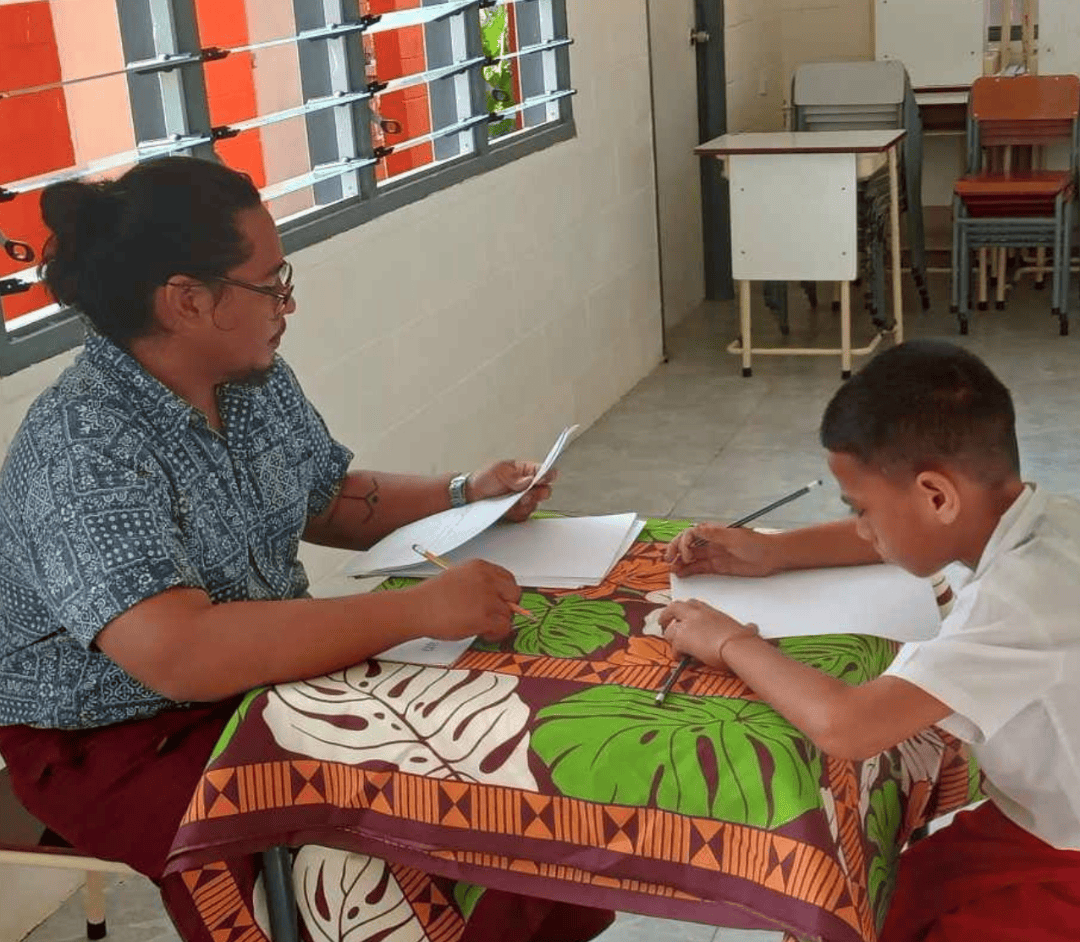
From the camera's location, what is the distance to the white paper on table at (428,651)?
1512 mm

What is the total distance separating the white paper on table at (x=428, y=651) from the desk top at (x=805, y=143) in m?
3.89

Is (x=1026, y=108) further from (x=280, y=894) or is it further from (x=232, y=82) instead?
(x=280, y=894)

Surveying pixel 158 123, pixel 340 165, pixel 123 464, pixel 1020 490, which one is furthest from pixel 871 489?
pixel 340 165

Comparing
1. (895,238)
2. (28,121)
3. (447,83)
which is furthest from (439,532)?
(895,238)

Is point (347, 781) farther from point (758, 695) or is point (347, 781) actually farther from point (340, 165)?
point (340, 165)

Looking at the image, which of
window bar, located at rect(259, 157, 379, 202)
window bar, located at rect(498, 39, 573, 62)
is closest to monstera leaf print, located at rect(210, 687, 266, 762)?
window bar, located at rect(259, 157, 379, 202)

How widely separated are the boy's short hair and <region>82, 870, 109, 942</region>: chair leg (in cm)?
144

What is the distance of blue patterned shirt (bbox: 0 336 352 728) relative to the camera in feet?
4.99

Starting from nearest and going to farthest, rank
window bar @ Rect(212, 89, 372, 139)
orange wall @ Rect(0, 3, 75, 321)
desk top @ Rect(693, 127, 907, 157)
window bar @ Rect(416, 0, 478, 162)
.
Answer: orange wall @ Rect(0, 3, 75, 321) → window bar @ Rect(212, 89, 372, 139) → window bar @ Rect(416, 0, 478, 162) → desk top @ Rect(693, 127, 907, 157)

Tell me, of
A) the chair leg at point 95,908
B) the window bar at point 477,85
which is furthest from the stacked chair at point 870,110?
the chair leg at point 95,908

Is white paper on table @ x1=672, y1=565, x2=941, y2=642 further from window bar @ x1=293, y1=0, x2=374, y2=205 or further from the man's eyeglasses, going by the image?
window bar @ x1=293, y1=0, x2=374, y2=205

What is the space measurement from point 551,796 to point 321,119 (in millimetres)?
2456

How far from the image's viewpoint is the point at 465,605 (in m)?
1.52

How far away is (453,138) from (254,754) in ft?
9.57
